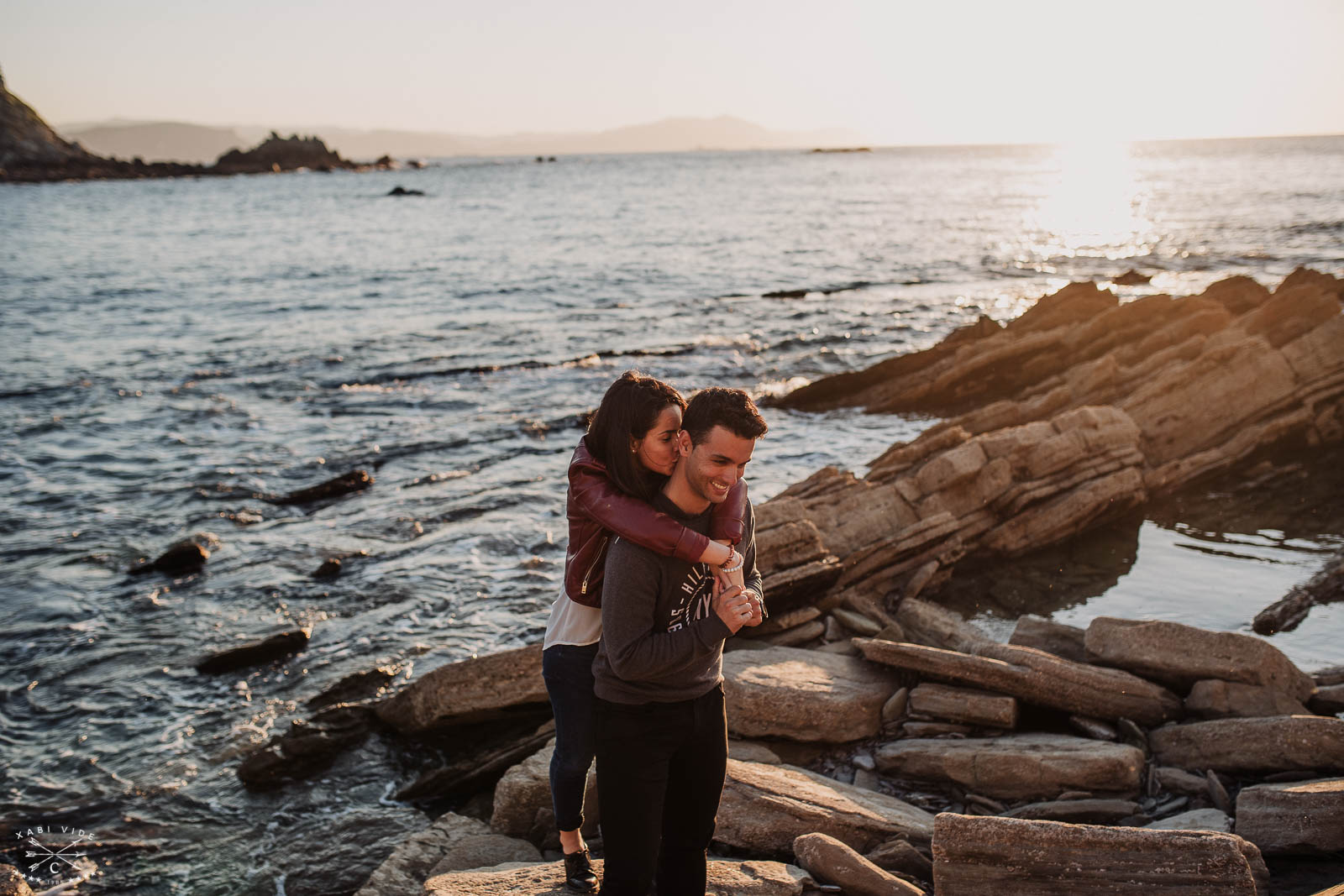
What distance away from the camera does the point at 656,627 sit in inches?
149

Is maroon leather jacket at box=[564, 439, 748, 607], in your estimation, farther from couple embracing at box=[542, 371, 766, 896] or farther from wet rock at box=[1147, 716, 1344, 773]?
wet rock at box=[1147, 716, 1344, 773]

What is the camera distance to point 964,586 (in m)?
10.2

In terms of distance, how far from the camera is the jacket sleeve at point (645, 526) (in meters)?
3.59

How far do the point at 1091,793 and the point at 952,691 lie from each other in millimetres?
1175

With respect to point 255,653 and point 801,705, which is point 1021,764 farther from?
point 255,653

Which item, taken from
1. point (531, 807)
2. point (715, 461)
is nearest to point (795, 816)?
point (531, 807)

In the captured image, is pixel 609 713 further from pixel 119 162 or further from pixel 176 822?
pixel 119 162

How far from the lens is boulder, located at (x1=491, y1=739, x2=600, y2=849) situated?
5914 mm

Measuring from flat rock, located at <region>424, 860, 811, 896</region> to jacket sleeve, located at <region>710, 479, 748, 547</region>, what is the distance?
199 centimetres

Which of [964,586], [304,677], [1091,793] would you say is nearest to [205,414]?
[304,677]

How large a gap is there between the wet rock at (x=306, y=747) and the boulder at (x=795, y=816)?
411 cm

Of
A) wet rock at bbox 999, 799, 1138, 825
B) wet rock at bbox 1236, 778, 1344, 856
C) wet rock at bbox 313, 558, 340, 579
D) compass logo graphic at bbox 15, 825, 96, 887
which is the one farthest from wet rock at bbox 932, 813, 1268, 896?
wet rock at bbox 313, 558, 340, 579

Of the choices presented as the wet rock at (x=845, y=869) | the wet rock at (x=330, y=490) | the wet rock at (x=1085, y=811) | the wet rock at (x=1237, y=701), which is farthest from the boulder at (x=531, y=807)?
the wet rock at (x=330, y=490)

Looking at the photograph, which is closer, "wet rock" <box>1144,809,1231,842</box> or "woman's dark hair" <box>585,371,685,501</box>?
"woman's dark hair" <box>585,371,685,501</box>
